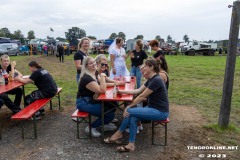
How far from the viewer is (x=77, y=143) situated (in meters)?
3.74

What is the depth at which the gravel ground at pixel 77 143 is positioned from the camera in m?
3.35

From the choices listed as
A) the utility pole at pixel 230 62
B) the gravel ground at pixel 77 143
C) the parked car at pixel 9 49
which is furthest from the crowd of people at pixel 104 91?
the parked car at pixel 9 49

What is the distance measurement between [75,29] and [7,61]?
9838 cm

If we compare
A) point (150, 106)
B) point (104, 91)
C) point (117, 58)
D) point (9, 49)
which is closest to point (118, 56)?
point (117, 58)

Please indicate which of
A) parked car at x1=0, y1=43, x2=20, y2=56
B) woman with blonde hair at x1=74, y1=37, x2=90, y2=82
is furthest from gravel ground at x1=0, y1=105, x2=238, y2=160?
parked car at x1=0, y1=43, x2=20, y2=56

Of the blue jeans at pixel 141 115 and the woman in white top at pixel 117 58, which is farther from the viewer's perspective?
the woman in white top at pixel 117 58

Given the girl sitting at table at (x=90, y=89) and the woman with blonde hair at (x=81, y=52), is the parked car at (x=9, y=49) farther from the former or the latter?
the girl sitting at table at (x=90, y=89)

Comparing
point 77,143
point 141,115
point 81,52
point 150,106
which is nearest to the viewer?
point 141,115

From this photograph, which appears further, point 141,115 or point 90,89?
point 90,89

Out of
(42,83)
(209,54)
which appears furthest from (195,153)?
(209,54)

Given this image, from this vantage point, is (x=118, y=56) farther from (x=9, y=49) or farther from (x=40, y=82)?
(x=9, y=49)

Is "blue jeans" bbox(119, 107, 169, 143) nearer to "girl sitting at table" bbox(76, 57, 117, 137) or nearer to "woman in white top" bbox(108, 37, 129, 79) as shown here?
"girl sitting at table" bbox(76, 57, 117, 137)

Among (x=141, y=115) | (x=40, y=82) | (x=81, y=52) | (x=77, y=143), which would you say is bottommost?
(x=77, y=143)

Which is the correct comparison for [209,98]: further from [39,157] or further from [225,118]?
[39,157]
